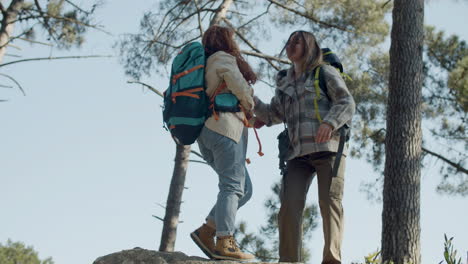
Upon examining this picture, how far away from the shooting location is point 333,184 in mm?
4059

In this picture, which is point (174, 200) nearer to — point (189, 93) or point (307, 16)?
point (307, 16)

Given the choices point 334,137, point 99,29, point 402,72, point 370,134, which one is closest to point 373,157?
point 370,134

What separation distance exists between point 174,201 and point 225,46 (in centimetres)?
502

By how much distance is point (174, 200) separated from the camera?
30.1 ft

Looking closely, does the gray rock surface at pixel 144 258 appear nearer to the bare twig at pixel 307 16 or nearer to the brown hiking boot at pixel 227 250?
the brown hiking boot at pixel 227 250

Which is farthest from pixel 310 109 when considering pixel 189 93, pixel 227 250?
pixel 227 250

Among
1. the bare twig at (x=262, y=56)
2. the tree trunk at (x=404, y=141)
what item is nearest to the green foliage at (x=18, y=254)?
the bare twig at (x=262, y=56)

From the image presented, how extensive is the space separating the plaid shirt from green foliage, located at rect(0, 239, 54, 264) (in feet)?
93.3

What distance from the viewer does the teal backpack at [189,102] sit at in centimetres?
426

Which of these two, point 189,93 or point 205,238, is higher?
point 189,93

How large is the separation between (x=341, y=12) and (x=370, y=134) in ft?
6.40

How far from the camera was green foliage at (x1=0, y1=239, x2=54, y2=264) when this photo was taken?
102 ft

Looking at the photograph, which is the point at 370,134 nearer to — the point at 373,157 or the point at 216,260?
the point at 373,157

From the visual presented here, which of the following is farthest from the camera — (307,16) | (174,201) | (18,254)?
(18,254)
